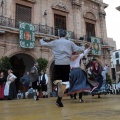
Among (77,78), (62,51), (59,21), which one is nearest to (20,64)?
(59,21)

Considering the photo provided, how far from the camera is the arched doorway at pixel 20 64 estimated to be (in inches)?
629

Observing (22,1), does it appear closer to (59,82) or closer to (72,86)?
(72,86)

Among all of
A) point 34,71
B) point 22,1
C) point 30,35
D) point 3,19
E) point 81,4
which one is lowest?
A: point 34,71

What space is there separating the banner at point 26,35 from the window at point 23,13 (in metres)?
1.09

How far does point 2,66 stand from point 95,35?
10.5 metres

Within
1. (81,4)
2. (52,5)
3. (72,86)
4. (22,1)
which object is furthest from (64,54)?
(81,4)

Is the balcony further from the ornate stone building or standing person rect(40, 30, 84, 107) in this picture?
standing person rect(40, 30, 84, 107)

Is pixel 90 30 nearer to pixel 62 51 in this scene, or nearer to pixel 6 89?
pixel 6 89

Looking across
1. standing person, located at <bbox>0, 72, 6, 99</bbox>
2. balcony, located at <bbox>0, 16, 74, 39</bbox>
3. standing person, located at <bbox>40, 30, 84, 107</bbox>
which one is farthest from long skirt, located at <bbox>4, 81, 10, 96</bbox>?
standing person, located at <bbox>40, 30, 84, 107</bbox>

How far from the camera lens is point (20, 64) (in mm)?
16234

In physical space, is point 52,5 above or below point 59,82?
above

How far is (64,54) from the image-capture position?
4.57m

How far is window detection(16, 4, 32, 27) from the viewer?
15.3m

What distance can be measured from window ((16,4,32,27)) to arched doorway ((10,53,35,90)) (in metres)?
2.76
